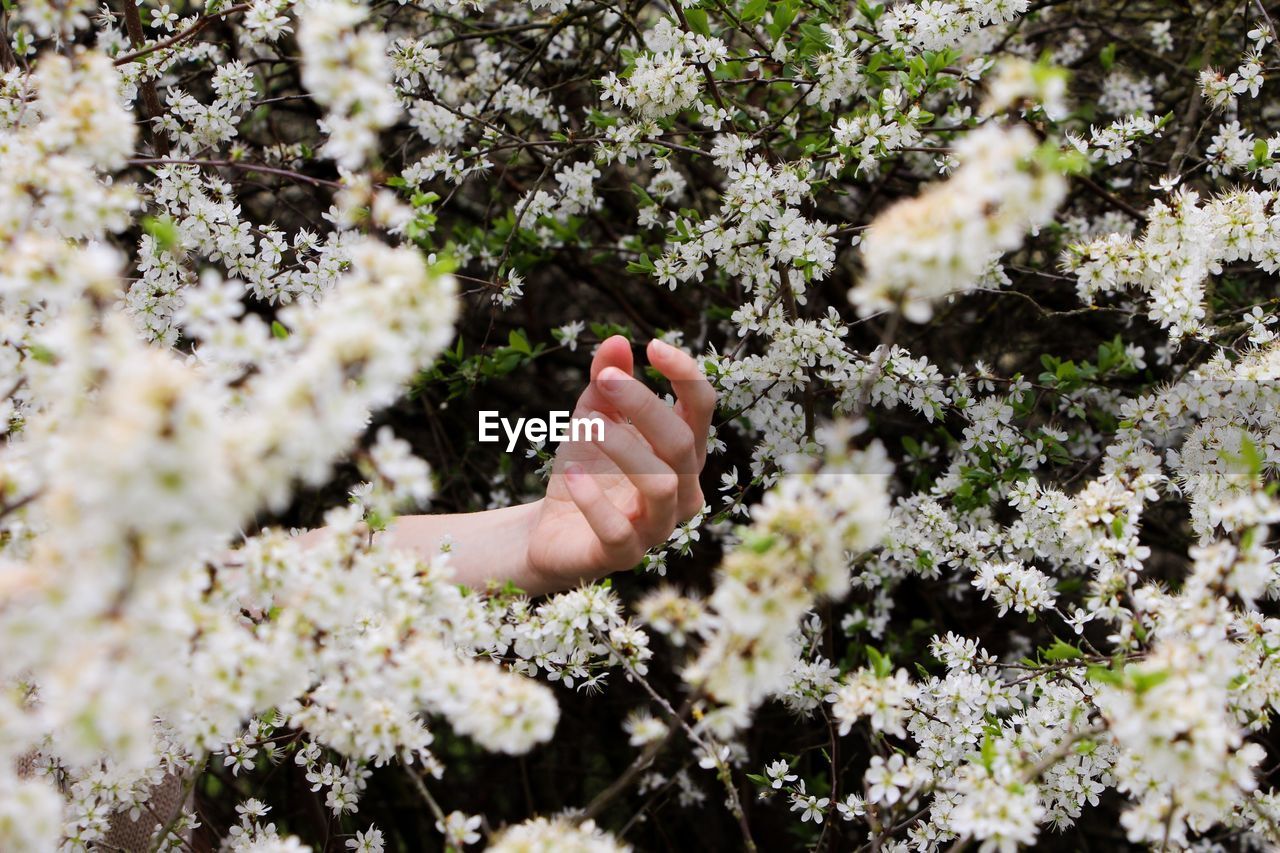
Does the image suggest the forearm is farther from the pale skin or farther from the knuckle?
the knuckle

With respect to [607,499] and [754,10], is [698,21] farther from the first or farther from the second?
[607,499]

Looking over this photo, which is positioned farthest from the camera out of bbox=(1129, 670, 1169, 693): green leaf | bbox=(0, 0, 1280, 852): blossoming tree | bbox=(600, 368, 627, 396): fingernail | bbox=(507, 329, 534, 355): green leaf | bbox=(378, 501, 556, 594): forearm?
bbox=(507, 329, 534, 355): green leaf

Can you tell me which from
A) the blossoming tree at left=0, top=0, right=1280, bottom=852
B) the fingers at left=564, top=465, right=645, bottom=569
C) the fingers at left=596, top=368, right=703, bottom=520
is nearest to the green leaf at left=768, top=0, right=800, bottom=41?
the blossoming tree at left=0, top=0, right=1280, bottom=852

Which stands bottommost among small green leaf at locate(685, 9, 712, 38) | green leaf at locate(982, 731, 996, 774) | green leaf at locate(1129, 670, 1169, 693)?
green leaf at locate(1129, 670, 1169, 693)

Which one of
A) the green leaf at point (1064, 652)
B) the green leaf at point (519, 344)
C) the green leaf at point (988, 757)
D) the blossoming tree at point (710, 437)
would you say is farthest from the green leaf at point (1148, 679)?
the green leaf at point (519, 344)

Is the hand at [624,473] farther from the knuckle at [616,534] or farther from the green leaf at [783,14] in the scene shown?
the green leaf at [783,14]

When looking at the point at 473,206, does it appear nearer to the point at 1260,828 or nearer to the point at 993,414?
the point at 993,414

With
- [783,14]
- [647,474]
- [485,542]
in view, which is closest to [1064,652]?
[647,474]
